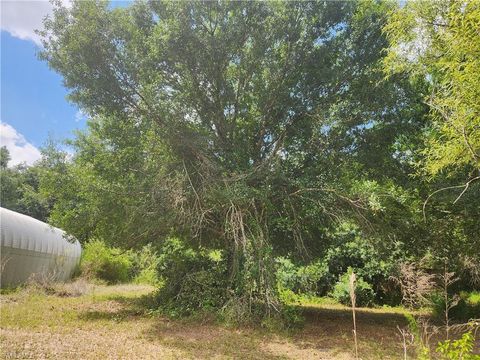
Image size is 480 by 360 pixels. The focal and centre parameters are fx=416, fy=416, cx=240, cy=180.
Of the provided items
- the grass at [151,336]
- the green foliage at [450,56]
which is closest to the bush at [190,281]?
the grass at [151,336]

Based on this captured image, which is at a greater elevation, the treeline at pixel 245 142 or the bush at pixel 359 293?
the treeline at pixel 245 142

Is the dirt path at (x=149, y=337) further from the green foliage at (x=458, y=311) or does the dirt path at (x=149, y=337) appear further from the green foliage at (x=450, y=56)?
the green foliage at (x=450, y=56)

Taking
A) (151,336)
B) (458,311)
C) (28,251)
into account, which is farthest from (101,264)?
(458,311)

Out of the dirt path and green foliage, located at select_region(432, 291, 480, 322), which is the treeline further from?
green foliage, located at select_region(432, 291, 480, 322)

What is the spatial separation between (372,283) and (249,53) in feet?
32.7

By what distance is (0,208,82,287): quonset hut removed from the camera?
13.3m

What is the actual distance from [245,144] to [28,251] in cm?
907

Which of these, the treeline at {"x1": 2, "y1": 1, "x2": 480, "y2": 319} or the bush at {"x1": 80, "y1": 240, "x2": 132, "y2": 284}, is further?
the bush at {"x1": 80, "y1": 240, "x2": 132, "y2": 284}

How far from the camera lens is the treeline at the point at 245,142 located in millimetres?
9219

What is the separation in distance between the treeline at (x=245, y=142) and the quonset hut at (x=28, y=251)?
314 cm

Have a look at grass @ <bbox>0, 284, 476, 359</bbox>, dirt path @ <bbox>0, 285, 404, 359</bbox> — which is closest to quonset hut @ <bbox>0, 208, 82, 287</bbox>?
grass @ <bbox>0, 284, 476, 359</bbox>

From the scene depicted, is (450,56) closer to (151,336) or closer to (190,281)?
(151,336)

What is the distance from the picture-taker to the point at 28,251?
571 inches

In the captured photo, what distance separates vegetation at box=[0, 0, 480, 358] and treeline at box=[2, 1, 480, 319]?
0.12ft
